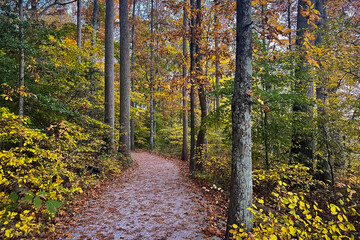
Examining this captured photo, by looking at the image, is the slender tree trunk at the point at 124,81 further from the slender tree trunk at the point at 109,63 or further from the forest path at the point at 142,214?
the forest path at the point at 142,214

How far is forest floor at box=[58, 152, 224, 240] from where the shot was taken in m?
3.65

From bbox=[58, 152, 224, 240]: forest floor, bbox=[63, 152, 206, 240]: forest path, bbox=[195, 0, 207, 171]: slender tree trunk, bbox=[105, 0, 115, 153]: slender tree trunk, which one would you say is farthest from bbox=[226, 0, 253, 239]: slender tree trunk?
bbox=[105, 0, 115, 153]: slender tree trunk

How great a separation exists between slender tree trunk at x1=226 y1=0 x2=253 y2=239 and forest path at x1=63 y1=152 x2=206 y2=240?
3.42 ft

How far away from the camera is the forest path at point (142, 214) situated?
3648 millimetres

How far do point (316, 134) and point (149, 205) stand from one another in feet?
15.6

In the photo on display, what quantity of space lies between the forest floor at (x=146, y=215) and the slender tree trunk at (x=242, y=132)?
0.89 m

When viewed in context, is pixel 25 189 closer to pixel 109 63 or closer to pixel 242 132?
pixel 242 132

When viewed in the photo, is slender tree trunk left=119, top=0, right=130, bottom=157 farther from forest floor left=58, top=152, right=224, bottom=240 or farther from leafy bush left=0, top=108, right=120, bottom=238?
leafy bush left=0, top=108, right=120, bottom=238

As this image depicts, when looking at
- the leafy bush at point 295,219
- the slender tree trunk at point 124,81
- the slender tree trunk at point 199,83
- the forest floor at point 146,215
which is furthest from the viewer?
the slender tree trunk at point 124,81

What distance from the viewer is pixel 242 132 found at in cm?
306

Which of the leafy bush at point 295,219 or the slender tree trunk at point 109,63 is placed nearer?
the leafy bush at point 295,219

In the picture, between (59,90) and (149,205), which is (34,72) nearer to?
(59,90)

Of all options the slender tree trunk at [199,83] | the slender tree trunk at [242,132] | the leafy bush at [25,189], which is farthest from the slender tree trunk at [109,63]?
the slender tree trunk at [242,132]

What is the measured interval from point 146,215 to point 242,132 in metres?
2.97
